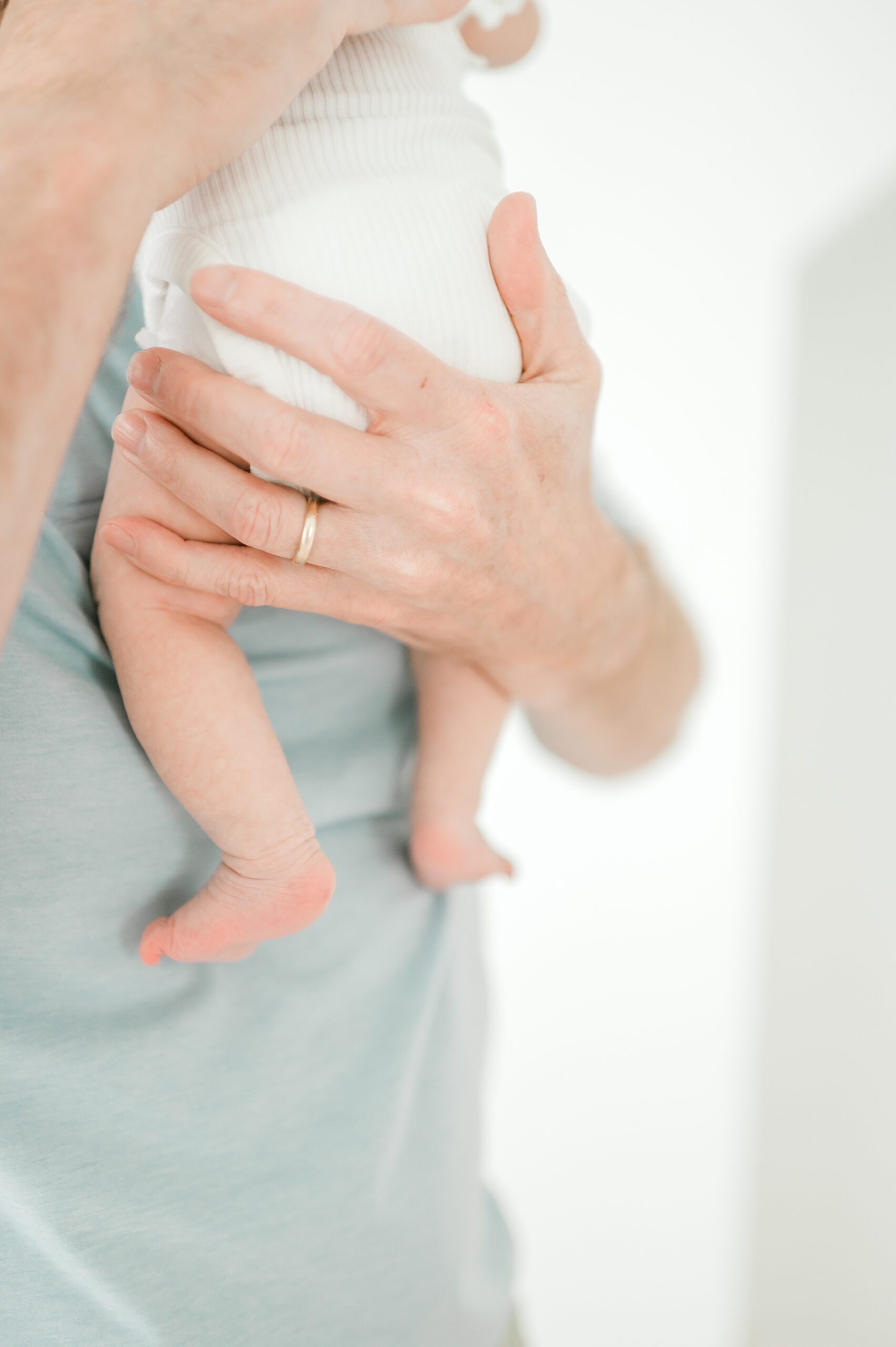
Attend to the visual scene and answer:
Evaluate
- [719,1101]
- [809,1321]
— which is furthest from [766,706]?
[809,1321]

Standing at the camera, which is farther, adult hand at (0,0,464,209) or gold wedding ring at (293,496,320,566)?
gold wedding ring at (293,496,320,566)

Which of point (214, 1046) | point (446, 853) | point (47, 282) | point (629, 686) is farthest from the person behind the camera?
point (629, 686)

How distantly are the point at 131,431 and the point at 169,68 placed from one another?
0.17 metres

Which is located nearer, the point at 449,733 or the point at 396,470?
A: the point at 396,470

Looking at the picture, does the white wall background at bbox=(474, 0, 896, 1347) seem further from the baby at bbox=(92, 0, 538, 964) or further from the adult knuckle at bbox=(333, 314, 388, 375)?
the adult knuckle at bbox=(333, 314, 388, 375)

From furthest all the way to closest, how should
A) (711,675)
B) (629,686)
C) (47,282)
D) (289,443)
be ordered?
1. (711,675)
2. (629,686)
3. (289,443)
4. (47,282)

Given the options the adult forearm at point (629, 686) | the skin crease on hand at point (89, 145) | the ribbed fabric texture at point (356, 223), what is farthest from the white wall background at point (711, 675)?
the skin crease on hand at point (89, 145)

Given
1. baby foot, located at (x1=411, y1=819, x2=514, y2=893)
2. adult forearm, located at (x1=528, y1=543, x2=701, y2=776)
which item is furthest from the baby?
adult forearm, located at (x1=528, y1=543, x2=701, y2=776)

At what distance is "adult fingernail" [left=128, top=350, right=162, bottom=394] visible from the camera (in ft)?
1.72

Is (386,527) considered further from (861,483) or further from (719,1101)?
(719,1101)

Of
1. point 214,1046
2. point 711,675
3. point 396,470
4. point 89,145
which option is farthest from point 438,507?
point 711,675

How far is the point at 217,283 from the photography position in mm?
466

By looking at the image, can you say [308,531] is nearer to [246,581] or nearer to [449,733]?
[246,581]

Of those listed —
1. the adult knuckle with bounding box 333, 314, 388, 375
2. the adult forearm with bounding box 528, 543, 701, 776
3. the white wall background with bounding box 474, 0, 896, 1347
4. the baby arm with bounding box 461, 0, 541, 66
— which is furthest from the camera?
the white wall background with bounding box 474, 0, 896, 1347
